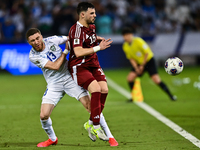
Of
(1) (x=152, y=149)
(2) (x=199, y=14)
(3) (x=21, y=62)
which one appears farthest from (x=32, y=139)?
(2) (x=199, y=14)

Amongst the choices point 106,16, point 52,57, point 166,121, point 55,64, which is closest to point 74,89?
point 55,64

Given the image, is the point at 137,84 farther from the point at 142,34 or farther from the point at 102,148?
the point at 142,34

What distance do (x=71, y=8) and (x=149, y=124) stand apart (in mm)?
11290

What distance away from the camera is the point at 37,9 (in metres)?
17.5

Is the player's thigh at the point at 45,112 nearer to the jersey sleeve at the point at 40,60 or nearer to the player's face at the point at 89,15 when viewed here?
the jersey sleeve at the point at 40,60

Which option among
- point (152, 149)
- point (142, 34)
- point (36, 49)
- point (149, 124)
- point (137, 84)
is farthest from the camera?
point (142, 34)

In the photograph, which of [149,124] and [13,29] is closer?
[149,124]

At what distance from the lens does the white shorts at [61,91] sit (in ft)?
18.4

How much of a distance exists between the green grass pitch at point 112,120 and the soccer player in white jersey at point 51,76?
0.42m

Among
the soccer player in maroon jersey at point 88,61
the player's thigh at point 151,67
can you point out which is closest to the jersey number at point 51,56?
the soccer player in maroon jersey at point 88,61

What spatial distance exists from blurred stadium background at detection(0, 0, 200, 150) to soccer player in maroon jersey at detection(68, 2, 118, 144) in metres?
0.86

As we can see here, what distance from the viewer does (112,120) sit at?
7484mm

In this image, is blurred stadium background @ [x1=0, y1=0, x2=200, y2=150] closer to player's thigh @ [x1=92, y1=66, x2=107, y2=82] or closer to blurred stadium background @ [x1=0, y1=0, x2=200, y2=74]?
blurred stadium background @ [x1=0, y1=0, x2=200, y2=74]

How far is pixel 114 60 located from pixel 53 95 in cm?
1181
